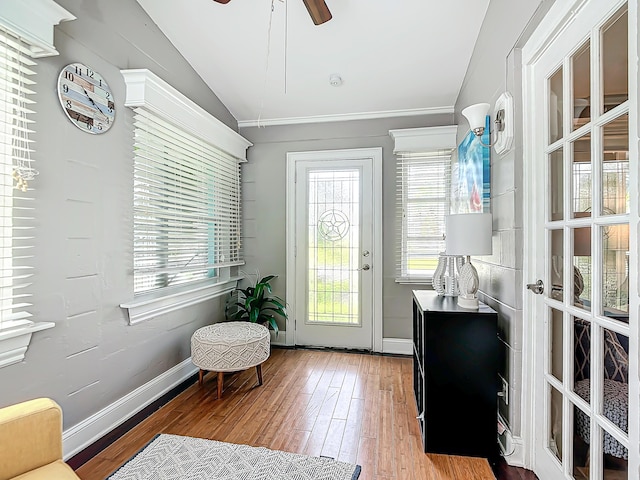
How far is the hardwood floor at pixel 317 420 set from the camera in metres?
1.94

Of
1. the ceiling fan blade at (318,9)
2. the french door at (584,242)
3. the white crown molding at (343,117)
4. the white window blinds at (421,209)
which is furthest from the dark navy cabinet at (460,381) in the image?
the white crown molding at (343,117)

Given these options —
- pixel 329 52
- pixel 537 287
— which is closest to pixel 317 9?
pixel 329 52

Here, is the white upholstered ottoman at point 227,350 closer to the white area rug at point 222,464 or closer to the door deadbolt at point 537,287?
the white area rug at point 222,464

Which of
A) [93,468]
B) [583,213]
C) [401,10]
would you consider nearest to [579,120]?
[583,213]

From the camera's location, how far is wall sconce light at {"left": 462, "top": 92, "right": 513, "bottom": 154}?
194 centimetres

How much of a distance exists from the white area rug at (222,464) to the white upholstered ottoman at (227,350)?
0.63 m

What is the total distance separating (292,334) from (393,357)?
111cm

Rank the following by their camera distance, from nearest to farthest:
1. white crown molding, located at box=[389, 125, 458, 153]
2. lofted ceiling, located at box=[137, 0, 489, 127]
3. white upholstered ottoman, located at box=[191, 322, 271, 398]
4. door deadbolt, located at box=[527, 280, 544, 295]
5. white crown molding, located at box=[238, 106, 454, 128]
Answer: door deadbolt, located at box=[527, 280, 544, 295], lofted ceiling, located at box=[137, 0, 489, 127], white upholstered ottoman, located at box=[191, 322, 271, 398], white crown molding, located at box=[389, 125, 458, 153], white crown molding, located at box=[238, 106, 454, 128]

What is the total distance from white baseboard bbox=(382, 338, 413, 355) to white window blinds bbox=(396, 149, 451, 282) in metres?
0.64

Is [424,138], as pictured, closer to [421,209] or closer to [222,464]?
[421,209]

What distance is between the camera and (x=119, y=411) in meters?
2.31

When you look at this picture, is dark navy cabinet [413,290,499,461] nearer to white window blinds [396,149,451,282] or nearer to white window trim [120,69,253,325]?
white window blinds [396,149,451,282]

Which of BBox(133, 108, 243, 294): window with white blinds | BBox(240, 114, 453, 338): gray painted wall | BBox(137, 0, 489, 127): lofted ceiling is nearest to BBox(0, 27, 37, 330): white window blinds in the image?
BBox(133, 108, 243, 294): window with white blinds

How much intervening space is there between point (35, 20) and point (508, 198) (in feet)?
8.27
